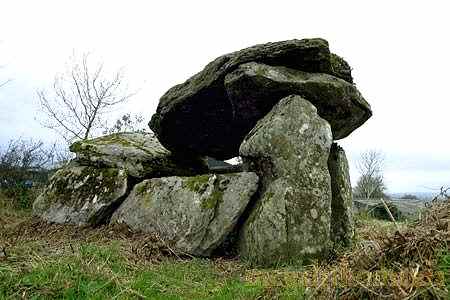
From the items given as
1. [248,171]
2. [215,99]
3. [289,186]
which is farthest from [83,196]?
[289,186]

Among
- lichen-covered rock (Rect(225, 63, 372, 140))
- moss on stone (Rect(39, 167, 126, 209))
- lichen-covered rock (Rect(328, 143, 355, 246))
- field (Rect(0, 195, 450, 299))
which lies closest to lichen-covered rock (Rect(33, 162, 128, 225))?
moss on stone (Rect(39, 167, 126, 209))

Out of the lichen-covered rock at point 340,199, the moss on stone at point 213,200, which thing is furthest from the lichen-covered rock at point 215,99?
the moss on stone at point 213,200

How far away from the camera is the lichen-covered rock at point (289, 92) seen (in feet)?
25.2

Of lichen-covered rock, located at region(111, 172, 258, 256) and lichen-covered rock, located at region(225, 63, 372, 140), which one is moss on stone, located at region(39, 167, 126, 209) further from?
lichen-covered rock, located at region(225, 63, 372, 140)

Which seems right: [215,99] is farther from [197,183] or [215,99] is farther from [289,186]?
[289,186]

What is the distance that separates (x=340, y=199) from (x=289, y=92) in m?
1.95

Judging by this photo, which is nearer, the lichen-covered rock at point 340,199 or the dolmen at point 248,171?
the dolmen at point 248,171

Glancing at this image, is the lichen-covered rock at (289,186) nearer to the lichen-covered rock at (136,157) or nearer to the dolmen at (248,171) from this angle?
the dolmen at (248,171)

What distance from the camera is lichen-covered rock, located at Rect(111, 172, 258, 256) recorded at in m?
7.14

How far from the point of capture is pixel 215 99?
870cm

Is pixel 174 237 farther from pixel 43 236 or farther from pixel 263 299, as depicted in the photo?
pixel 263 299

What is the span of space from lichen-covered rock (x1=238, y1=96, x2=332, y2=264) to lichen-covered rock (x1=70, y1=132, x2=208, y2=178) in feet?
8.14

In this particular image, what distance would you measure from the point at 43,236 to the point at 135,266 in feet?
10.1

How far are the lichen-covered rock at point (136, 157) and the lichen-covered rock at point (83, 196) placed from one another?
254 millimetres
